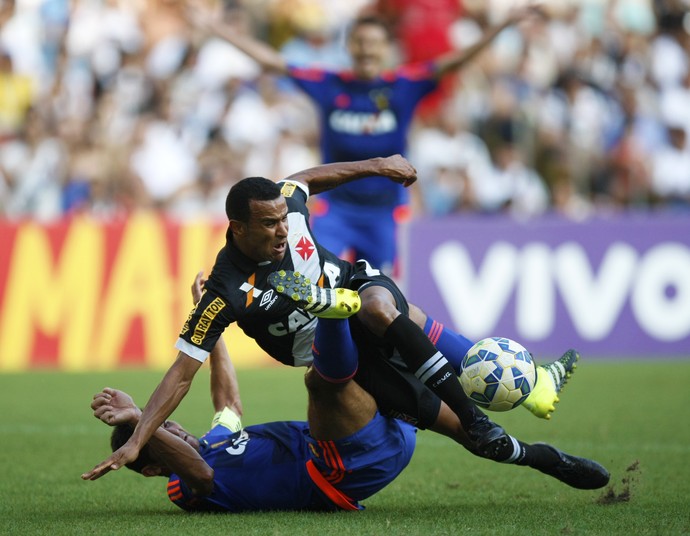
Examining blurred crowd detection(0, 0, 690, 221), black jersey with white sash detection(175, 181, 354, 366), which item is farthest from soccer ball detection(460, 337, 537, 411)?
blurred crowd detection(0, 0, 690, 221)

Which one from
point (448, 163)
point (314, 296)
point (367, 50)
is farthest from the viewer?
point (448, 163)

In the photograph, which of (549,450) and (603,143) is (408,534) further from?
(603,143)

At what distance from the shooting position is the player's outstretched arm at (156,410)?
5.99 m

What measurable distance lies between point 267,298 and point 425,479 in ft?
6.44

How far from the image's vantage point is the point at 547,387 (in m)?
6.65

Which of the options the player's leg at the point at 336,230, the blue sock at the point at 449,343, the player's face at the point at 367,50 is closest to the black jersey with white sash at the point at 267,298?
the blue sock at the point at 449,343

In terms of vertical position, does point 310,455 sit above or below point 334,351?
below

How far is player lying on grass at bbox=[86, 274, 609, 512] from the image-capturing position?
637 cm

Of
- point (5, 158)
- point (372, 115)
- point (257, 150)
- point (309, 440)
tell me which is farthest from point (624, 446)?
point (5, 158)

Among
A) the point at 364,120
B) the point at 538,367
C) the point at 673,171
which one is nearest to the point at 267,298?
the point at 538,367

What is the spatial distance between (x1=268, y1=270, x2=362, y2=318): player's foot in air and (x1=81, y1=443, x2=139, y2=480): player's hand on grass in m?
1.11

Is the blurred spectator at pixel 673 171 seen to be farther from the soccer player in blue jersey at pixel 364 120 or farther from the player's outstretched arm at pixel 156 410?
the player's outstretched arm at pixel 156 410

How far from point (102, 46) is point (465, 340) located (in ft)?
39.0

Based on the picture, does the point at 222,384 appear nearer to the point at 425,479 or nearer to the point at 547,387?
the point at 425,479
